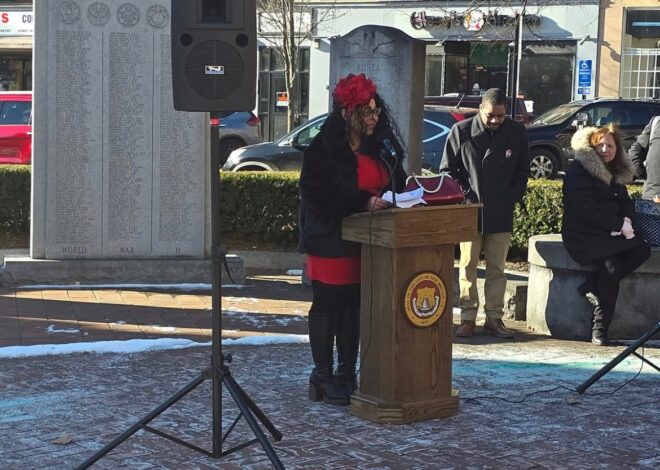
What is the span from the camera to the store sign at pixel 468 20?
29469 millimetres

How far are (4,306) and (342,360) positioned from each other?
389 cm

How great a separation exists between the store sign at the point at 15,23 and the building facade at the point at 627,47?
17.4m

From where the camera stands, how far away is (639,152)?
960 cm

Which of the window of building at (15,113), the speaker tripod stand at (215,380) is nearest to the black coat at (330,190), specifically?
the speaker tripod stand at (215,380)

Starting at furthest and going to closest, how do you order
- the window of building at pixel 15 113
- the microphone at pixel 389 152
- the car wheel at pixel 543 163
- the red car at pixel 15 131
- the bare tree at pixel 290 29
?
the bare tree at pixel 290 29
the car wheel at pixel 543 163
the window of building at pixel 15 113
the red car at pixel 15 131
the microphone at pixel 389 152

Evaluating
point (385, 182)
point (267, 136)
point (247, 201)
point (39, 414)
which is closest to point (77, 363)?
point (39, 414)

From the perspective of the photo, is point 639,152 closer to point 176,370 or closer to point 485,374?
point 485,374

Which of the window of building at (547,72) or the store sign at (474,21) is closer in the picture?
the store sign at (474,21)

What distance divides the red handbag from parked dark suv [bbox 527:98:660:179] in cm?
1462

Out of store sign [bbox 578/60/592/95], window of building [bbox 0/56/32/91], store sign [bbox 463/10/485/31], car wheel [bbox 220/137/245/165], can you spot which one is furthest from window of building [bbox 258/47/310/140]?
car wheel [bbox 220/137/245/165]

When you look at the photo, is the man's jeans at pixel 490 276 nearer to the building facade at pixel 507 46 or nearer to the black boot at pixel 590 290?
the black boot at pixel 590 290

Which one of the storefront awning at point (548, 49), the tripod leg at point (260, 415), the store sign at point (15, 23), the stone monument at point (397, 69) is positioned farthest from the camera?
the store sign at point (15, 23)

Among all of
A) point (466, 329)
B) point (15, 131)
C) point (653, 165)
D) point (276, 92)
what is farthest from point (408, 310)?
point (276, 92)

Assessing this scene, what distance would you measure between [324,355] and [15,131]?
47.1 feet
